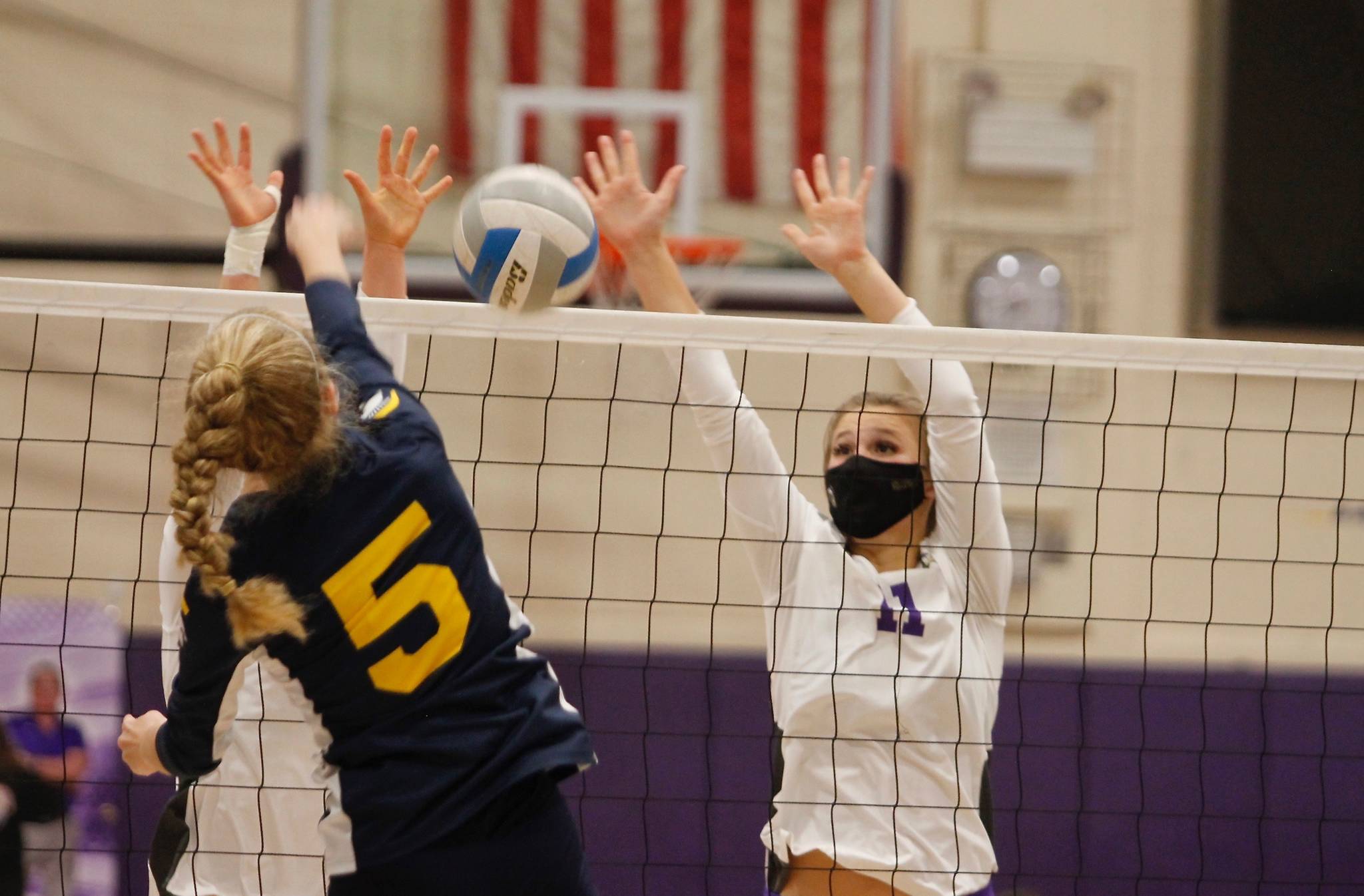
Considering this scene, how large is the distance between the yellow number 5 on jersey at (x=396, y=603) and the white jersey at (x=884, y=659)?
951 mm

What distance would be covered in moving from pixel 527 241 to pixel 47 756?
142 inches

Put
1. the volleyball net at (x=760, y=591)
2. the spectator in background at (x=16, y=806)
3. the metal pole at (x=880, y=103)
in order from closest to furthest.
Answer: the spectator in background at (x=16, y=806) → the volleyball net at (x=760, y=591) → the metal pole at (x=880, y=103)

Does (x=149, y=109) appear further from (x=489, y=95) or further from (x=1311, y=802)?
(x=1311, y=802)

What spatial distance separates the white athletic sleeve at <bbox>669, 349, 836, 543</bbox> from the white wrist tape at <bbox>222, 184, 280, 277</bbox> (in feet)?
2.95

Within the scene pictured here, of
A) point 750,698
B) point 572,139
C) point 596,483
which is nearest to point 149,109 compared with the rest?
point 572,139

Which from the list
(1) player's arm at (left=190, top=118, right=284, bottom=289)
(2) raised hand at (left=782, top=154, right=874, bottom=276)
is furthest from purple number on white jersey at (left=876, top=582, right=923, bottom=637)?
(1) player's arm at (left=190, top=118, right=284, bottom=289)

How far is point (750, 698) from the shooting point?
5.67 m

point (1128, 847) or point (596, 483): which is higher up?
point (596, 483)

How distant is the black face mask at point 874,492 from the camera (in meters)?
2.86

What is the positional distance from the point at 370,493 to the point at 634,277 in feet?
3.74

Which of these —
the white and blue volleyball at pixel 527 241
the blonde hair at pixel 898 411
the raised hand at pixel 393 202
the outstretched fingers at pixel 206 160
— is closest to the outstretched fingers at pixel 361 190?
the raised hand at pixel 393 202

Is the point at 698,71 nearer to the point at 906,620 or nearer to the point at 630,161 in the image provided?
the point at 630,161

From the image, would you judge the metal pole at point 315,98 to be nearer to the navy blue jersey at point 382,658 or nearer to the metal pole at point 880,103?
the metal pole at point 880,103

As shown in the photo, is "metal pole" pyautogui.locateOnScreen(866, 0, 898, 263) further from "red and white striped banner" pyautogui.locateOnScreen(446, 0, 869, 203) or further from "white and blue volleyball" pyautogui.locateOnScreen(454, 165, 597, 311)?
"white and blue volleyball" pyautogui.locateOnScreen(454, 165, 597, 311)
